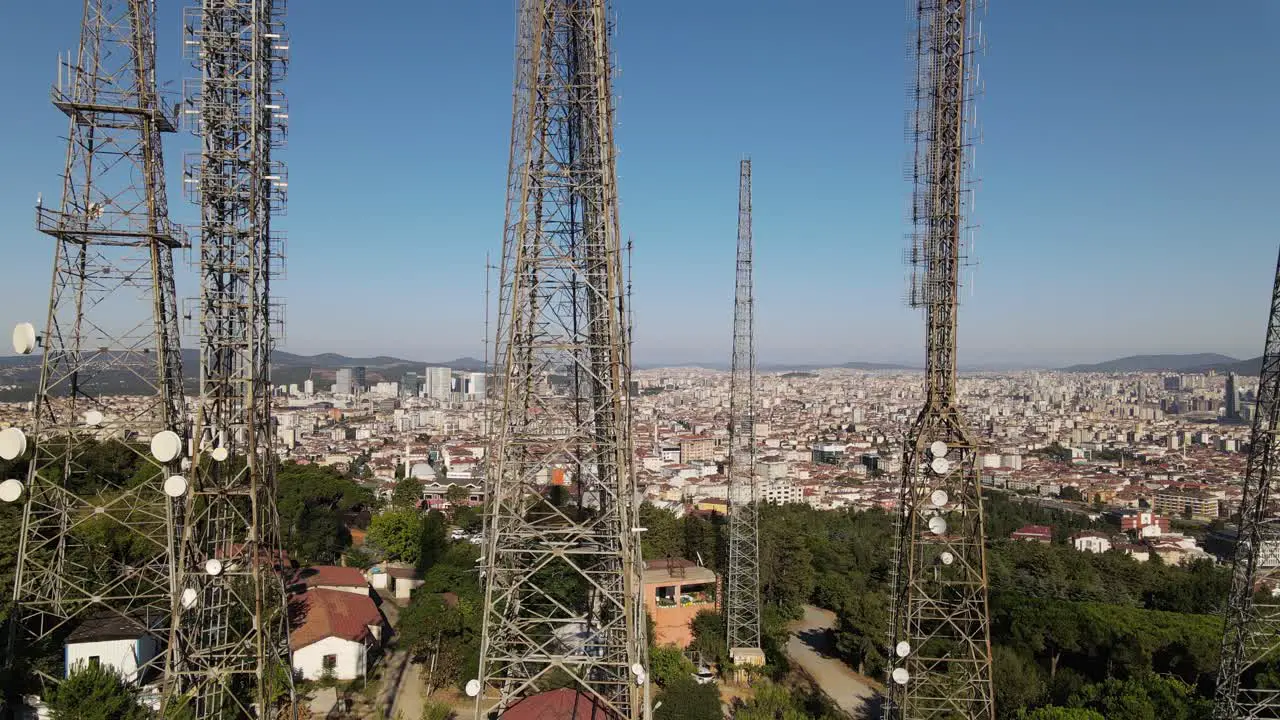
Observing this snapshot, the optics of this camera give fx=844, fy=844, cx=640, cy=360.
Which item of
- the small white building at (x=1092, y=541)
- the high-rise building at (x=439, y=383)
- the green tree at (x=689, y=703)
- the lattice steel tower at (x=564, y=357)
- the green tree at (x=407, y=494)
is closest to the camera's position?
the lattice steel tower at (x=564, y=357)

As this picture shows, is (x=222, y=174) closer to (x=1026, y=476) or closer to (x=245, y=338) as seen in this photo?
(x=245, y=338)

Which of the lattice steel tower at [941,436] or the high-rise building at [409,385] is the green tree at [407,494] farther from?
the high-rise building at [409,385]

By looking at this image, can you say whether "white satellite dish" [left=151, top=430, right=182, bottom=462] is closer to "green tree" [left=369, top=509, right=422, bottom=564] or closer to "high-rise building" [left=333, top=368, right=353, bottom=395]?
"green tree" [left=369, top=509, right=422, bottom=564]

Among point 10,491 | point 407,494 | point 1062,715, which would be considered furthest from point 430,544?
point 1062,715

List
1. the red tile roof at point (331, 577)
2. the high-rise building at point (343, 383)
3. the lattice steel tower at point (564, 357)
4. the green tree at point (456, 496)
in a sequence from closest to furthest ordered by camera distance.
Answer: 1. the lattice steel tower at point (564, 357)
2. the red tile roof at point (331, 577)
3. the green tree at point (456, 496)
4. the high-rise building at point (343, 383)

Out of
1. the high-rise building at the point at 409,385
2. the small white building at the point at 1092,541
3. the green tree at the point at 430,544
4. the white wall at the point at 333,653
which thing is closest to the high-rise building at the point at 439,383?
the high-rise building at the point at 409,385

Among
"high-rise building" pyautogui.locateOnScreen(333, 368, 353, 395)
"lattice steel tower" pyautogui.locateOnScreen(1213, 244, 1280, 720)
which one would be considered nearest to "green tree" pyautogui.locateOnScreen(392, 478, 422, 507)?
"lattice steel tower" pyautogui.locateOnScreen(1213, 244, 1280, 720)

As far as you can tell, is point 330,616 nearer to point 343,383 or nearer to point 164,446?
point 164,446

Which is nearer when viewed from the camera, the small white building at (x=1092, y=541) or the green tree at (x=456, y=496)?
the small white building at (x=1092, y=541)
